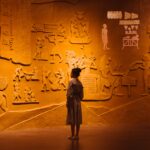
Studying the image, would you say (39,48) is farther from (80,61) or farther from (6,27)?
(80,61)

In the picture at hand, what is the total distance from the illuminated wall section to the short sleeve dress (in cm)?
222

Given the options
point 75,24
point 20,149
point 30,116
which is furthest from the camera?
point 75,24

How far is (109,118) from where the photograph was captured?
1127cm

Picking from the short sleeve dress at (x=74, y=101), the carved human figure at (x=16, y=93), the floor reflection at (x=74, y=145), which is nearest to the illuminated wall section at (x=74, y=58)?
the carved human figure at (x=16, y=93)

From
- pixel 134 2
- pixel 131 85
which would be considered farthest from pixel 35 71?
pixel 134 2

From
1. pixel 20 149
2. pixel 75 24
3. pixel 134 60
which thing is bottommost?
pixel 20 149

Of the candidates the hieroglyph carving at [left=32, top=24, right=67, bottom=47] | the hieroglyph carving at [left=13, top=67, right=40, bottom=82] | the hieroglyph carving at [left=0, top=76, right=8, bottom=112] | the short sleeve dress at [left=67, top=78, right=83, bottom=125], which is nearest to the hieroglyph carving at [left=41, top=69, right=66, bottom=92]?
the hieroglyph carving at [left=13, top=67, right=40, bottom=82]

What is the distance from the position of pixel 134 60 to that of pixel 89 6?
6.49 ft

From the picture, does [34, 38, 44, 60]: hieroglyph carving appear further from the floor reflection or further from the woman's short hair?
the floor reflection

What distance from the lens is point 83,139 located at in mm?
8570

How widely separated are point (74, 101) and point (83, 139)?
83cm

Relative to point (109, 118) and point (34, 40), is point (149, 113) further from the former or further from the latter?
point (34, 40)

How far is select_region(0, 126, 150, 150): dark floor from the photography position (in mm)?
7574

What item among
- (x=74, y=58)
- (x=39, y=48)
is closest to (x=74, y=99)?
(x=39, y=48)
